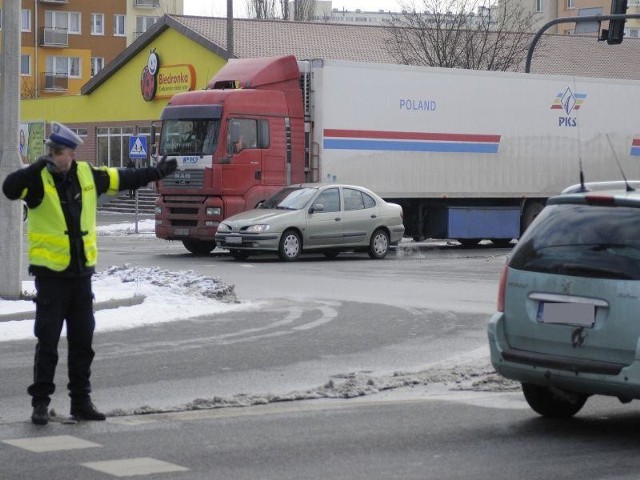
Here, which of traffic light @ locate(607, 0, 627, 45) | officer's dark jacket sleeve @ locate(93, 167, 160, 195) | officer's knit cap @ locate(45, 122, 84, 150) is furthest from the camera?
traffic light @ locate(607, 0, 627, 45)

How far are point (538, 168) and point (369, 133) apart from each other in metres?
A: 5.35

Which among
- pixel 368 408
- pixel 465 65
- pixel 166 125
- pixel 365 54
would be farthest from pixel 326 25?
pixel 368 408

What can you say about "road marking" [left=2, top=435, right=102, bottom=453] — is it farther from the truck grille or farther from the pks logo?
the pks logo

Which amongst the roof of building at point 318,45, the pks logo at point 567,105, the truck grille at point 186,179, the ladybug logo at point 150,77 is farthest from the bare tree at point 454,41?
the truck grille at point 186,179

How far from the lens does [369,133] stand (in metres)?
29.0

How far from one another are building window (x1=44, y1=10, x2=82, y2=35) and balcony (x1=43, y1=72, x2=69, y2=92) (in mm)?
3817

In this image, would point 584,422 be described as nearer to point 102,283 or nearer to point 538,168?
point 102,283

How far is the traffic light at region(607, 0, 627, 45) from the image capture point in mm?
30484

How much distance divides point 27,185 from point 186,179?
18.8m

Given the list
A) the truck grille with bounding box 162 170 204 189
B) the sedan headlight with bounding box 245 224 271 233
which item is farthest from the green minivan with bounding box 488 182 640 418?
the truck grille with bounding box 162 170 204 189

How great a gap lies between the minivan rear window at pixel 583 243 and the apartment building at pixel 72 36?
78470 millimetres

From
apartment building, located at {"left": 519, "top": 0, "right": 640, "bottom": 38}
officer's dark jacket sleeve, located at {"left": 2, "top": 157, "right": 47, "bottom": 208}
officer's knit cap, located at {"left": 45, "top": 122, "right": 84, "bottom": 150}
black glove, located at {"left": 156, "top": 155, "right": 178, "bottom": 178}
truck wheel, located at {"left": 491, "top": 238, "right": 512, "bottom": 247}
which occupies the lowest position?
truck wheel, located at {"left": 491, "top": 238, "right": 512, "bottom": 247}

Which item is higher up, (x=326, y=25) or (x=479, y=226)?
(x=326, y=25)

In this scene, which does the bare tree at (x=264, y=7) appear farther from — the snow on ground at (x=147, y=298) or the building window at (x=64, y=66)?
the snow on ground at (x=147, y=298)
